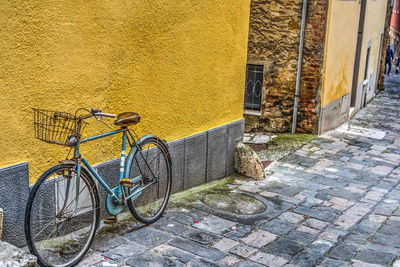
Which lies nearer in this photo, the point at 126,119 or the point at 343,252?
the point at 126,119

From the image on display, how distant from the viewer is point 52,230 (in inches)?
174

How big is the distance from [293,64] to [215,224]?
232 inches

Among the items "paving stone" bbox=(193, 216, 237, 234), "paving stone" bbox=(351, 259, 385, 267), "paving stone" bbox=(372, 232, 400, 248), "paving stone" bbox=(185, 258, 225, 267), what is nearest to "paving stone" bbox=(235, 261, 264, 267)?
"paving stone" bbox=(185, 258, 225, 267)

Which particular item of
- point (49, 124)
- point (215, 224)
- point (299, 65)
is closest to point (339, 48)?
point (299, 65)

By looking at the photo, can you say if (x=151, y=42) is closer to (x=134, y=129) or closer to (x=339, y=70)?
(x=134, y=129)

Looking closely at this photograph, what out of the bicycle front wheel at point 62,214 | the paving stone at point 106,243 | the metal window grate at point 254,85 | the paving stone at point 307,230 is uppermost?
the metal window grate at point 254,85

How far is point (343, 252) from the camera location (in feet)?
16.0

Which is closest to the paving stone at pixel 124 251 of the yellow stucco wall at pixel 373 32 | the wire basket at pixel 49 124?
the wire basket at pixel 49 124

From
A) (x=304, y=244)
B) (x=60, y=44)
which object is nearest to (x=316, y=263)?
(x=304, y=244)

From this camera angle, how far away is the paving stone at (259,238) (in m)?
4.92

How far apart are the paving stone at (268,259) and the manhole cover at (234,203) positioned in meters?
1.11

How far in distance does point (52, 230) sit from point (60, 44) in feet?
5.18

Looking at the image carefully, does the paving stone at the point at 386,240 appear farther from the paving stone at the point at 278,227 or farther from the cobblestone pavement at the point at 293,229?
the paving stone at the point at 278,227

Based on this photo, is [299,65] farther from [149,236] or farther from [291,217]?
[149,236]
